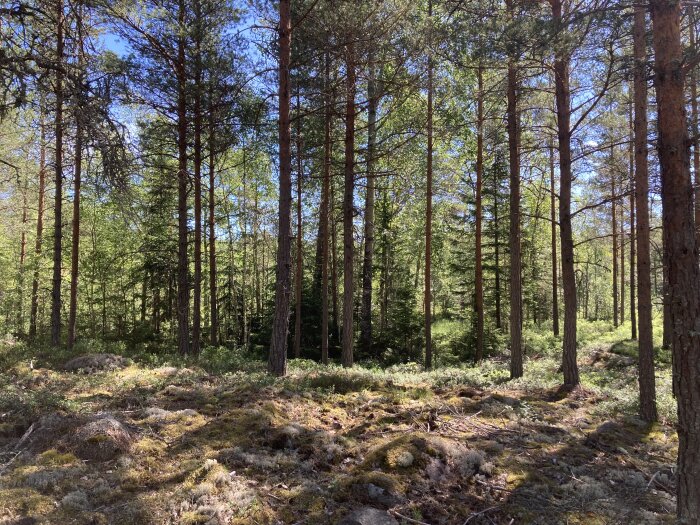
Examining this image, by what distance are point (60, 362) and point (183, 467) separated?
30.5 ft

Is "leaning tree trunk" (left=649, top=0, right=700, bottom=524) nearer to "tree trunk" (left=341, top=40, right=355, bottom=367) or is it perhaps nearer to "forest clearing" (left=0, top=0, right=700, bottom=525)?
"forest clearing" (left=0, top=0, right=700, bottom=525)

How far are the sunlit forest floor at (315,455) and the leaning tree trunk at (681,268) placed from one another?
1.87ft

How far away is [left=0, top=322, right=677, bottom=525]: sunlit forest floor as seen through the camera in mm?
3799

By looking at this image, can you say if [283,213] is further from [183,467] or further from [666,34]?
[666,34]

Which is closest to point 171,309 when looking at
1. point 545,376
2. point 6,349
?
point 6,349

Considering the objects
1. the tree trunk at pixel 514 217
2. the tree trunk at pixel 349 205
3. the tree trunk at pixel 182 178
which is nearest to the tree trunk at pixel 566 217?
the tree trunk at pixel 514 217

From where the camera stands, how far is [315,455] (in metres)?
5.05

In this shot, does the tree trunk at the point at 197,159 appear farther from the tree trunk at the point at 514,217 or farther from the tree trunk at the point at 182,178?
the tree trunk at the point at 514,217

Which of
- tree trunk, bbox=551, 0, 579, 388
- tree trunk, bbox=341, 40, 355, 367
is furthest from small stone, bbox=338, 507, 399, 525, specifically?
tree trunk, bbox=341, 40, 355, 367

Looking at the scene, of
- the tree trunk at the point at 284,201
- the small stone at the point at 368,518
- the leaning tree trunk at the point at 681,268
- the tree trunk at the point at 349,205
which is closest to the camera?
the small stone at the point at 368,518

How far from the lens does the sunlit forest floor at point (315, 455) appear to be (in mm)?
3799

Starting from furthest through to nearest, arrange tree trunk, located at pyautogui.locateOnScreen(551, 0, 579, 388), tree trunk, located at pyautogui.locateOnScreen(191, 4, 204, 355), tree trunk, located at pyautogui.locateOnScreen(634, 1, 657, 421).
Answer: tree trunk, located at pyautogui.locateOnScreen(191, 4, 204, 355) → tree trunk, located at pyautogui.locateOnScreen(551, 0, 579, 388) → tree trunk, located at pyautogui.locateOnScreen(634, 1, 657, 421)

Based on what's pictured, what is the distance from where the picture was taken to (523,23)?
595 centimetres

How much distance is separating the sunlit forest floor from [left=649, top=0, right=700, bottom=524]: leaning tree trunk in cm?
57
